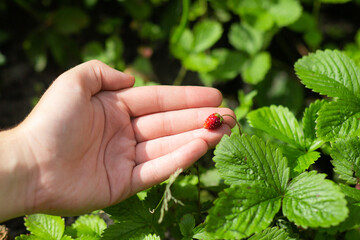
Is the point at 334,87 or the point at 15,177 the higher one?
the point at 334,87

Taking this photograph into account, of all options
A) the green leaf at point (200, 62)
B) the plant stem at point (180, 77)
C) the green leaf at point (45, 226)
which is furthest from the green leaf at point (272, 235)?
the plant stem at point (180, 77)

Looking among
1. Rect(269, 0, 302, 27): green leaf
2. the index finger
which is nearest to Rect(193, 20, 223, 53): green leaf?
Rect(269, 0, 302, 27): green leaf

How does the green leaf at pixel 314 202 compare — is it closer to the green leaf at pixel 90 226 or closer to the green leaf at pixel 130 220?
the green leaf at pixel 130 220

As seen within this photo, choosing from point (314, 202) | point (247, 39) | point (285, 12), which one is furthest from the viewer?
point (247, 39)

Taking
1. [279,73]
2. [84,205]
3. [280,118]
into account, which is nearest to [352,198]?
[280,118]

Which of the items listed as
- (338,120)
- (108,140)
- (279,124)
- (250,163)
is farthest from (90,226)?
(338,120)

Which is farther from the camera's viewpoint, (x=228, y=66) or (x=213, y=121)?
(x=228, y=66)

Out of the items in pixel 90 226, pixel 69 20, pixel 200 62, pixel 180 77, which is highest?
pixel 69 20

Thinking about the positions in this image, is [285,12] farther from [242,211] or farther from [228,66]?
[242,211]

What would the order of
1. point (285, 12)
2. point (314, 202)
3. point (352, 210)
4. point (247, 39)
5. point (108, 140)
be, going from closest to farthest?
1. point (314, 202)
2. point (352, 210)
3. point (108, 140)
4. point (285, 12)
5. point (247, 39)
